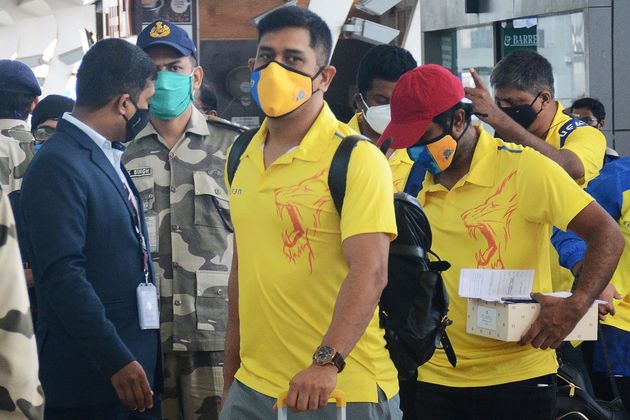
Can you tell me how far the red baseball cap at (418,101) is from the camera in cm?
484

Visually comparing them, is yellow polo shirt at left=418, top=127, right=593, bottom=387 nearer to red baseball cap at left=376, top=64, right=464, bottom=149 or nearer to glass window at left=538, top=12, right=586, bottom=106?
red baseball cap at left=376, top=64, right=464, bottom=149

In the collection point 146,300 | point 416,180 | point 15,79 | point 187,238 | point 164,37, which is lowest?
point 146,300

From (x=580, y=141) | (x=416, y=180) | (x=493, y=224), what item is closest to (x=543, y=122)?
(x=580, y=141)

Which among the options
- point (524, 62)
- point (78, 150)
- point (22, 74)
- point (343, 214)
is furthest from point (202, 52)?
point (343, 214)

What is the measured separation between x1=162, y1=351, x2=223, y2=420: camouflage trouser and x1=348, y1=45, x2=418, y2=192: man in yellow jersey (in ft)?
4.94

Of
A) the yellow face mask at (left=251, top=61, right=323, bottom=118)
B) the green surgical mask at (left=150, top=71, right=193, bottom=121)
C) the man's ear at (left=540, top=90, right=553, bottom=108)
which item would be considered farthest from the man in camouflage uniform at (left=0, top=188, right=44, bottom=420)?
the man's ear at (left=540, top=90, right=553, bottom=108)

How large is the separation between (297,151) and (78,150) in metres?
1.07

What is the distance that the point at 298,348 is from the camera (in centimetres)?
384

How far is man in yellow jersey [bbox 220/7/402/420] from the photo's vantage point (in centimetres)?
363

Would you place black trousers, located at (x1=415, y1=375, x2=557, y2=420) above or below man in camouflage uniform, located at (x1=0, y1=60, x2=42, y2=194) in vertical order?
below

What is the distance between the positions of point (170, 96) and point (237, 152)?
4.51ft

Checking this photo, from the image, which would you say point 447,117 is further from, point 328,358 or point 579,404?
point 579,404

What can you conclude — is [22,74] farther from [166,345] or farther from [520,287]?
[520,287]

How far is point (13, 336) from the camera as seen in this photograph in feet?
8.34
